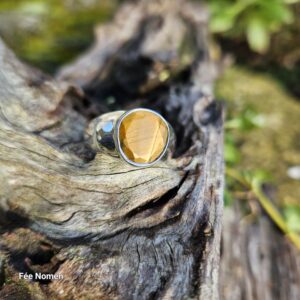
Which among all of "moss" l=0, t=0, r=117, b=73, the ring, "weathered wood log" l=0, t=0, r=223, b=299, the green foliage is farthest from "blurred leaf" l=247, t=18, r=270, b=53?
the ring

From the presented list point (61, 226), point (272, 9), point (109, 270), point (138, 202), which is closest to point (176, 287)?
point (109, 270)

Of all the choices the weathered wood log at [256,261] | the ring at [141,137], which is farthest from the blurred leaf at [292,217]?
the ring at [141,137]

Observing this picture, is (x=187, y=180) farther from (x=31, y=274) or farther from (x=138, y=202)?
(x=31, y=274)

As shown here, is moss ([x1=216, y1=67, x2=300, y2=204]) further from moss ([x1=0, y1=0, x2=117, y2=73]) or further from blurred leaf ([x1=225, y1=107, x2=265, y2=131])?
moss ([x1=0, y1=0, x2=117, y2=73])

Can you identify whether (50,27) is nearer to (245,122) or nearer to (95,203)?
(245,122)

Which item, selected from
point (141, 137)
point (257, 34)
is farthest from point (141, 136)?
point (257, 34)

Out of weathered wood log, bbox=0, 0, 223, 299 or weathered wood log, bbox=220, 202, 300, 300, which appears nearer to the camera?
weathered wood log, bbox=0, 0, 223, 299

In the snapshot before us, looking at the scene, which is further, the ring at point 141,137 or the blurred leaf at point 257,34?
the blurred leaf at point 257,34

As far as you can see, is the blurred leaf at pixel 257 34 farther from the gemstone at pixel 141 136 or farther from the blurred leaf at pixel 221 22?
the gemstone at pixel 141 136
